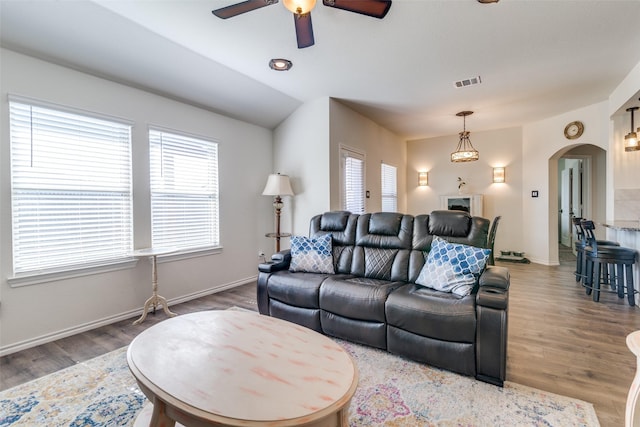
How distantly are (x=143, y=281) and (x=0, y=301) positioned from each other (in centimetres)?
113

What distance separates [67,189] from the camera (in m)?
2.80

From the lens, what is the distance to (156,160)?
3.54 metres

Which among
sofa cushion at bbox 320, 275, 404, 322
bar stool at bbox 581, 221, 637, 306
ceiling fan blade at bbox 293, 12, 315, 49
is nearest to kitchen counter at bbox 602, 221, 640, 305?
bar stool at bbox 581, 221, 637, 306

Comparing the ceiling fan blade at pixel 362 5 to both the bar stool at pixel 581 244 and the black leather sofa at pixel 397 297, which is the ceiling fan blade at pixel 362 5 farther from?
the bar stool at pixel 581 244

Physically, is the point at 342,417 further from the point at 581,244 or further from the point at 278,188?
the point at 581,244

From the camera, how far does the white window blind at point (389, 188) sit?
249 inches

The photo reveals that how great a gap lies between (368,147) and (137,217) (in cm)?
386

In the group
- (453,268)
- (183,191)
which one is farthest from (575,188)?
(183,191)

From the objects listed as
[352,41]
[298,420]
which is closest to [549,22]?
[352,41]

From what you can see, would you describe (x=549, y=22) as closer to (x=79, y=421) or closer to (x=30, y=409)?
(x=79, y=421)

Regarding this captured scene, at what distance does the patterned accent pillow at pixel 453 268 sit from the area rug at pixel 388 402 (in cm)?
62

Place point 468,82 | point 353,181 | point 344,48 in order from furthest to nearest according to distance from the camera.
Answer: point 353,181 → point 468,82 → point 344,48

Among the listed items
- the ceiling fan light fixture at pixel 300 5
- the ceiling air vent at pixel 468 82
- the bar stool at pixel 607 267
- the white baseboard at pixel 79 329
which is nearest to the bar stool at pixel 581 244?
the bar stool at pixel 607 267

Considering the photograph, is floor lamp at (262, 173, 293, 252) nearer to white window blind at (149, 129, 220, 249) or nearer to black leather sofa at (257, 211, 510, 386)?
white window blind at (149, 129, 220, 249)
